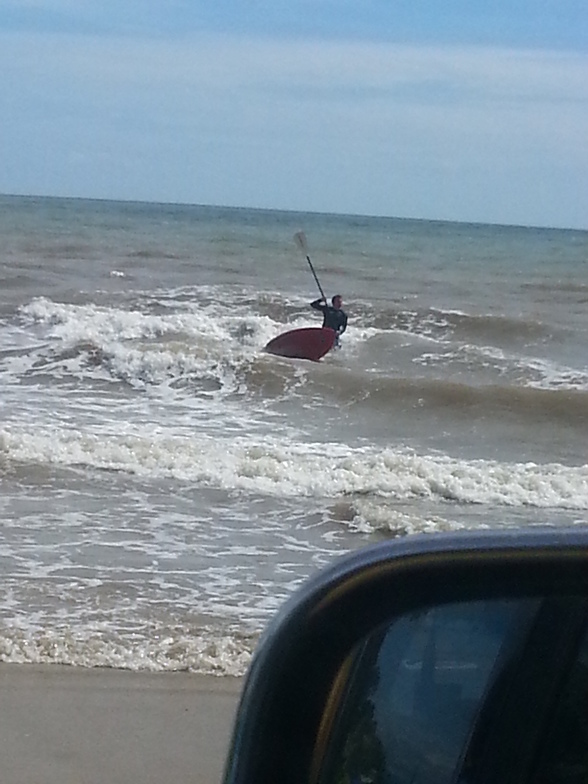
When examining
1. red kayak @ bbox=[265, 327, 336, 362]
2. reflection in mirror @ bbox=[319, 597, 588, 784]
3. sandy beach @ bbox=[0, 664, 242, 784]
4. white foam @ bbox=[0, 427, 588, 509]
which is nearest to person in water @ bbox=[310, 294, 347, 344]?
red kayak @ bbox=[265, 327, 336, 362]

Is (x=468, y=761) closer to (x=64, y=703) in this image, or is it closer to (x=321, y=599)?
(x=321, y=599)

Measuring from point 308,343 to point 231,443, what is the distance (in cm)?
617

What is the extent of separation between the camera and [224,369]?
15.3m

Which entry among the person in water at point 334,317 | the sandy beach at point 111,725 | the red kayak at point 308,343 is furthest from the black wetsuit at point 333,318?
the sandy beach at point 111,725

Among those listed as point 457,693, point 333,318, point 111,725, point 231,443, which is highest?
point 333,318

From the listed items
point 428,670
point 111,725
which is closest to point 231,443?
point 111,725

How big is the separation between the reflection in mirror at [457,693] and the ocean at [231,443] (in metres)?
2.95

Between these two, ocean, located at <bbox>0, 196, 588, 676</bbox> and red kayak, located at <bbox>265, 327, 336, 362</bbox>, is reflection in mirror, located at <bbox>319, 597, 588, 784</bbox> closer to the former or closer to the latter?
ocean, located at <bbox>0, 196, 588, 676</bbox>

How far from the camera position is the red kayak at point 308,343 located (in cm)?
1619

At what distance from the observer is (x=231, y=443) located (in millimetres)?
10352

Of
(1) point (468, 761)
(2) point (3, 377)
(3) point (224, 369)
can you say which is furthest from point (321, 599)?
(3) point (224, 369)

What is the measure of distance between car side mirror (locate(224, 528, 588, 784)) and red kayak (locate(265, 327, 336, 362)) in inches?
577

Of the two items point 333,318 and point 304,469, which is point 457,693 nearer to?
point 304,469

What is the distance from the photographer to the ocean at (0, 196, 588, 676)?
5.83m
